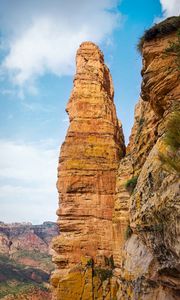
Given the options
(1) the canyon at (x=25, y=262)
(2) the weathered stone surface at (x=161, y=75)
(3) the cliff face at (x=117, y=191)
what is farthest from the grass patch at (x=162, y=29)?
(1) the canyon at (x=25, y=262)

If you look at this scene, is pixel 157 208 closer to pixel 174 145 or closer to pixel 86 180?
pixel 174 145

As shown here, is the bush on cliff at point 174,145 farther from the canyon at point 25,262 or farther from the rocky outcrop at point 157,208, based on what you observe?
the canyon at point 25,262

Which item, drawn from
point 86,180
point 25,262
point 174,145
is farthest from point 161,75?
point 25,262

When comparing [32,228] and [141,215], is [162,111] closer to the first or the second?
[141,215]

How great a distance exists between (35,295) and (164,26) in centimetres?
7276

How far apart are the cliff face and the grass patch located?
0.04 meters

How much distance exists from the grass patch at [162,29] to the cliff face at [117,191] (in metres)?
0.04

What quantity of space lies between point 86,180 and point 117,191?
3.78 m

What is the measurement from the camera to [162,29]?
12.9 meters

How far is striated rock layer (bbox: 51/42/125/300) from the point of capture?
3234cm

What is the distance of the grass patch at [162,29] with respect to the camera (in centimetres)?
1248

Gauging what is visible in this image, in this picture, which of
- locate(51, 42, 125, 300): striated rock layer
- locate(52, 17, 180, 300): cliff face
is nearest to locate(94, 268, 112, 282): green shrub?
locate(52, 17, 180, 300): cliff face

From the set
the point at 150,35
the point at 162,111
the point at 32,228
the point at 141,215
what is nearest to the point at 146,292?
the point at 141,215

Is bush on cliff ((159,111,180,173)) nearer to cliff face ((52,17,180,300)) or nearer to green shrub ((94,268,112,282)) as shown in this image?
cliff face ((52,17,180,300))
